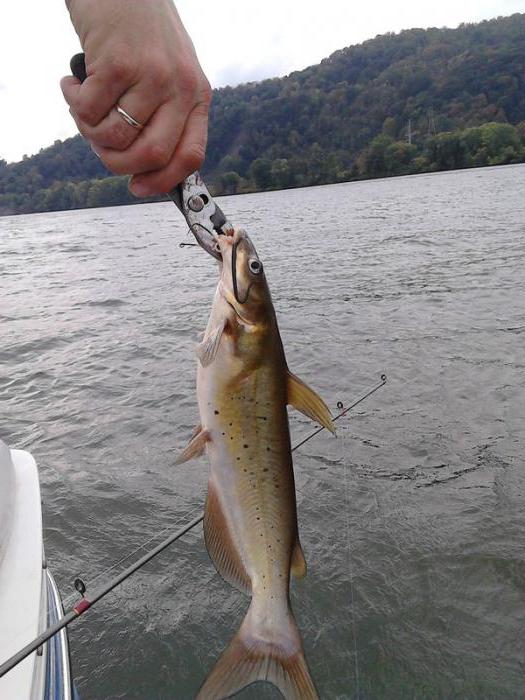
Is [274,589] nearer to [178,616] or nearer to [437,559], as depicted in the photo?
[178,616]

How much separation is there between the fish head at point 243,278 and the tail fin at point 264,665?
1.38 meters

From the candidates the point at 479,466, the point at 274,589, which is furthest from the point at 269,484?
the point at 479,466

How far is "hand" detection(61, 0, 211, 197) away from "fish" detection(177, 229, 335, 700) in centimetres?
77

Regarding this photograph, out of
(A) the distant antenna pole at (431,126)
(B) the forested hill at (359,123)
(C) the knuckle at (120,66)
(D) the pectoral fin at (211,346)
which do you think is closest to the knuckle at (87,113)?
(C) the knuckle at (120,66)

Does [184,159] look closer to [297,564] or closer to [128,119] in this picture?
[128,119]

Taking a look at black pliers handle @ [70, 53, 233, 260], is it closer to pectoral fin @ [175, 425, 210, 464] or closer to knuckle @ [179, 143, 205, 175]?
knuckle @ [179, 143, 205, 175]

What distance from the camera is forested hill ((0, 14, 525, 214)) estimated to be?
95.4 metres

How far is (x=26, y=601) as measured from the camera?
9.44 ft

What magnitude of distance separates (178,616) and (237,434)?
303cm

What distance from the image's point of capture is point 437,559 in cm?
535

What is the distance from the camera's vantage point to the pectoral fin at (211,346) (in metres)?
2.46

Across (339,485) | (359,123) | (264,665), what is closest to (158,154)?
(264,665)

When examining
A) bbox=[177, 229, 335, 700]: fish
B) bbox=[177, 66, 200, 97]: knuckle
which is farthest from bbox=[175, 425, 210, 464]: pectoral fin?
bbox=[177, 66, 200, 97]: knuckle

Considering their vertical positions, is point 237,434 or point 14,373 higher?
point 237,434
